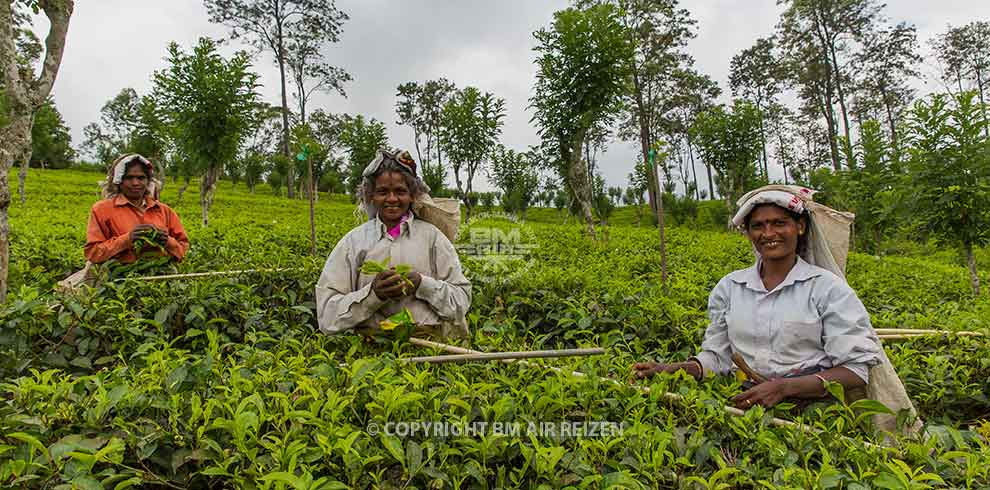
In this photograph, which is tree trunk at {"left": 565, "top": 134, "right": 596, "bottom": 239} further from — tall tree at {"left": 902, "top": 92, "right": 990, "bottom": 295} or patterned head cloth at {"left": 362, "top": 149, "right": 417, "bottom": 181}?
patterned head cloth at {"left": 362, "top": 149, "right": 417, "bottom": 181}

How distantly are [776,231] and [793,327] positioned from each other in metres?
0.40

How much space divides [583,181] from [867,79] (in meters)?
20.1

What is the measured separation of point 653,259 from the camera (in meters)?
9.74

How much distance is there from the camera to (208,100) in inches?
438

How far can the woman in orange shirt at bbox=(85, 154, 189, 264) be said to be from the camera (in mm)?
3627

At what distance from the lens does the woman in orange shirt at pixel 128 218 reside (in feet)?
11.9

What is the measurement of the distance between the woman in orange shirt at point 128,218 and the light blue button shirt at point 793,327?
11.8ft

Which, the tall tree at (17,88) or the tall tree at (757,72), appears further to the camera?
the tall tree at (757,72)

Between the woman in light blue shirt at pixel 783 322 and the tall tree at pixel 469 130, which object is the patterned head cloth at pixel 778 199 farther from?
the tall tree at pixel 469 130

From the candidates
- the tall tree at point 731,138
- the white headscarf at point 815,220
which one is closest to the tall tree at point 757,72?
the tall tree at point 731,138

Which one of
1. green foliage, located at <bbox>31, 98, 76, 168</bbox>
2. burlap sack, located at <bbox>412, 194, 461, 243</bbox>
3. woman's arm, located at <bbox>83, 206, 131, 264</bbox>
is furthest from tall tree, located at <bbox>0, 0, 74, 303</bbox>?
green foliage, located at <bbox>31, 98, 76, 168</bbox>

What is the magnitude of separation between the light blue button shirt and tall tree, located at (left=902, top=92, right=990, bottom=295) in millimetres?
8033

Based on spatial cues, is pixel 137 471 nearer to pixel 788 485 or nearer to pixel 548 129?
pixel 788 485

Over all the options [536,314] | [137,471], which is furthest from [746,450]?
[536,314]
